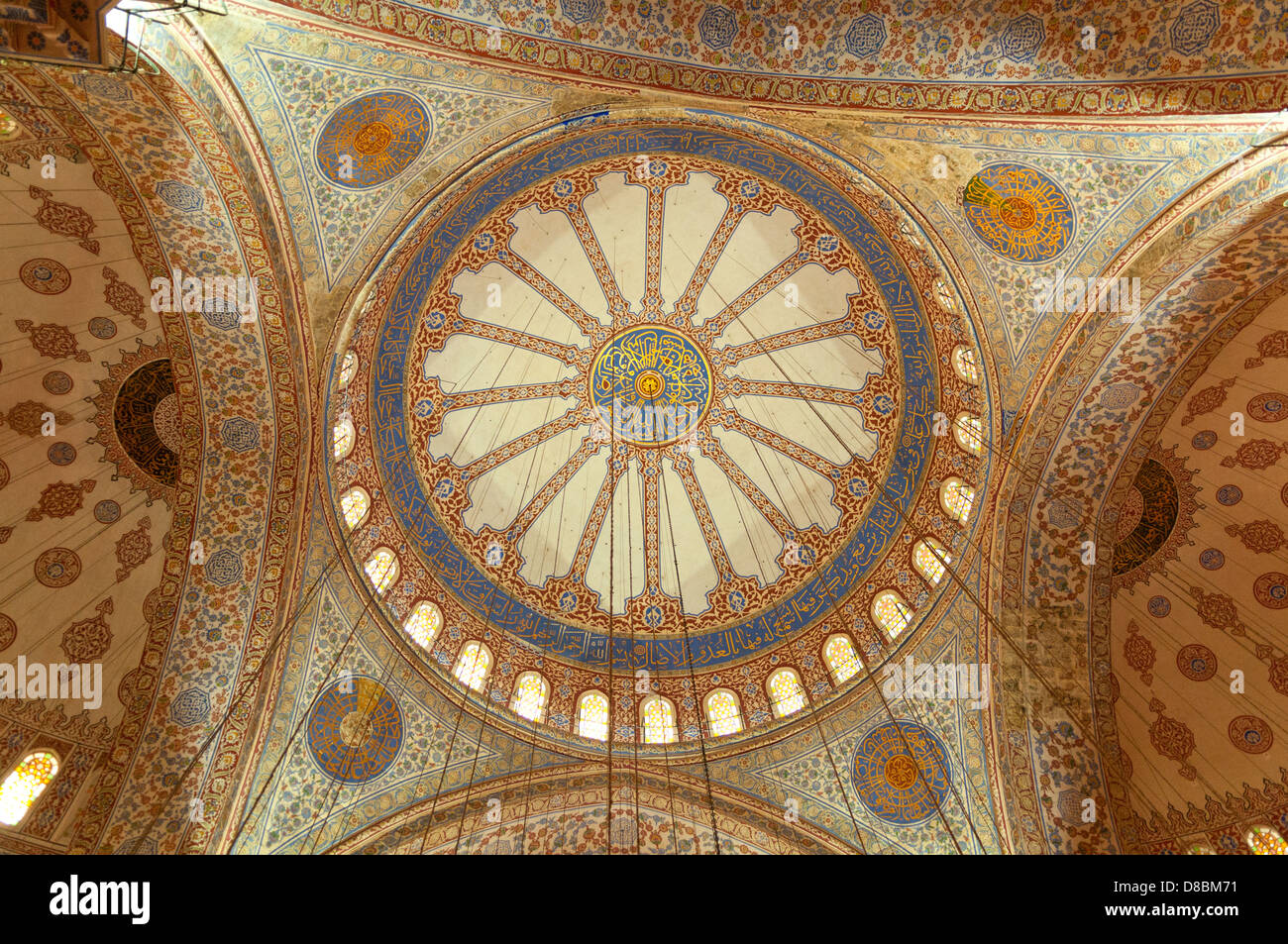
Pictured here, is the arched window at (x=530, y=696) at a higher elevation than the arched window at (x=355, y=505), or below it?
below

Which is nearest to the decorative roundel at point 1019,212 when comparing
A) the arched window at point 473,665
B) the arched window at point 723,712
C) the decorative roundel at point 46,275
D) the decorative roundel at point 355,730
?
the arched window at point 723,712

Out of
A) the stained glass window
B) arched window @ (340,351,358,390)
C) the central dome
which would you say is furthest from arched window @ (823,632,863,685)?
arched window @ (340,351,358,390)

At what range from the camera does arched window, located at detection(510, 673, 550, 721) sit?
10.9 metres

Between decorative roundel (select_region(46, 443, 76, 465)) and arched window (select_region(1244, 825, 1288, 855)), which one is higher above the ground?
decorative roundel (select_region(46, 443, 76, 465))

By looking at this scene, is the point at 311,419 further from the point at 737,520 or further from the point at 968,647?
the point at 968,647

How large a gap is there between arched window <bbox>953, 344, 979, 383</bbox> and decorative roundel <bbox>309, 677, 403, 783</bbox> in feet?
25.3

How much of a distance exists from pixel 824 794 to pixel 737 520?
13.6ft

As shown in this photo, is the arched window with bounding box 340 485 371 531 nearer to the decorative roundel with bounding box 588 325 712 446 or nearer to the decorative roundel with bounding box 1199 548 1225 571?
the decorative roundel with bounding box 588 325 712 446

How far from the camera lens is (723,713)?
37.0ft

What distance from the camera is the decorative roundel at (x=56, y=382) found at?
7395 millimetres

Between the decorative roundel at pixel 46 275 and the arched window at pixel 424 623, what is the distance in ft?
17.1

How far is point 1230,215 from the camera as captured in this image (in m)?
6.52

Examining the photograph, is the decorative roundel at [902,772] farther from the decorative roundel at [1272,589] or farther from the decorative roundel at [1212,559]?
the decorative roundel at [1272,589]
